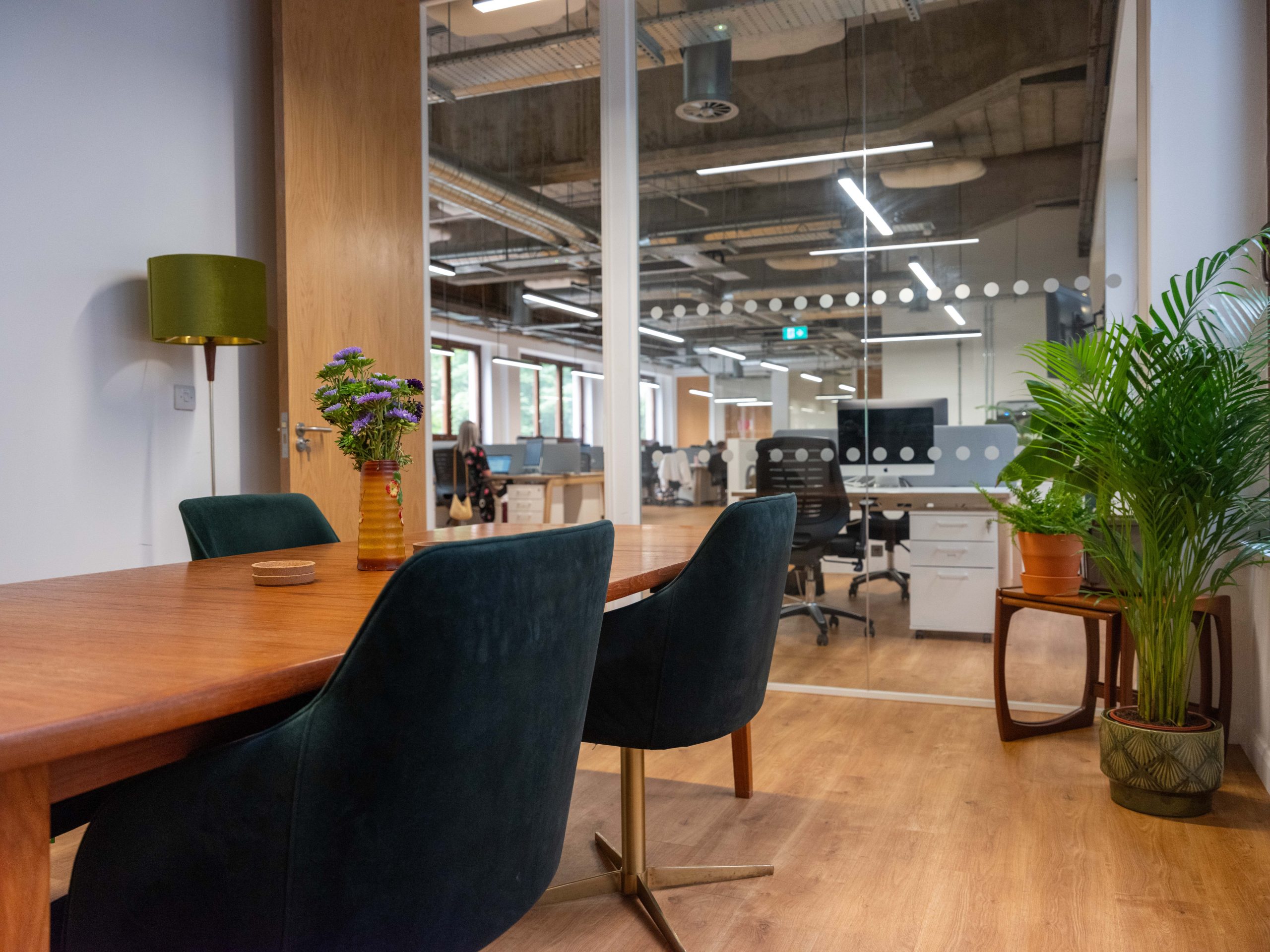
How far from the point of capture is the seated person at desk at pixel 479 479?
8.25m

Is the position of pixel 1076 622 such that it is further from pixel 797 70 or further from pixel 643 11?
pixel 643 11

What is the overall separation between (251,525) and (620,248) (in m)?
2.19

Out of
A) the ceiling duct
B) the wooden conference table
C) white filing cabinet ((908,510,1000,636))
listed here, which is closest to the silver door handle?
the wooden conference table

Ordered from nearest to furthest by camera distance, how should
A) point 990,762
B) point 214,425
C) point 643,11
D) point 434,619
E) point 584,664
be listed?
point 434,619 < point 584,664 < point 990,762 < point 214,425 < point 643,11

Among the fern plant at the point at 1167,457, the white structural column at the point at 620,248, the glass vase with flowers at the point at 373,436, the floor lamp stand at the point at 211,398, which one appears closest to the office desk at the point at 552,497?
the white structural column at the point at 620,248

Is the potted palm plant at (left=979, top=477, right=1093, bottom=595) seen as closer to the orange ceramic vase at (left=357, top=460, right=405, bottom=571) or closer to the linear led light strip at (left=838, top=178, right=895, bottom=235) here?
the linear led light strip at (left=838, top=178, right=895, bottom=235)

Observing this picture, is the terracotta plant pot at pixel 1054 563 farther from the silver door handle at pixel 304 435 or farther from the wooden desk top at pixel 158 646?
the silver door handle at pixel 304 435

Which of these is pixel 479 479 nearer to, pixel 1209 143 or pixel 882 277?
pixel 882 277

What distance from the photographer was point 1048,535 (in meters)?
2.98

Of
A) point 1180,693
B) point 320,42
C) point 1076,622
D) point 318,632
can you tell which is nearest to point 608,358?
point 320,42

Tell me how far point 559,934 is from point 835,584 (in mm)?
2194

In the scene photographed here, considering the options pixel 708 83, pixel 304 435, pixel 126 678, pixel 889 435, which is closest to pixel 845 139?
pixel 708 83

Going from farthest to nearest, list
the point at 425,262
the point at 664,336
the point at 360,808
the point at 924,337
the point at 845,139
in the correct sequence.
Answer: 1. the point at 425,262
2. the point at 664,336
3. the point at 845,139
4. the point at 924,337
5. the point at 360,808

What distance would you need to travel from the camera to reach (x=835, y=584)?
3.82 metres
